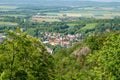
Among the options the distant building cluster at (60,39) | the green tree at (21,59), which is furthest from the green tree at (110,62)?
the distant building cluster at (60,39)

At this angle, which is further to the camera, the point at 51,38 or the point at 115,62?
Result: the point at 51,38

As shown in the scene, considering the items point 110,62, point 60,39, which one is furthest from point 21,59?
point 60,39

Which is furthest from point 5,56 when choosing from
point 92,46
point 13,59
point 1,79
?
point 92,46

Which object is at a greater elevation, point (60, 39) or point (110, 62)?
point (110, 62)

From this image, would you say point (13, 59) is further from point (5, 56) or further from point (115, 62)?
point (115, 62)

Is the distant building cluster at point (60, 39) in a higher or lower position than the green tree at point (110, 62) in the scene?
lower

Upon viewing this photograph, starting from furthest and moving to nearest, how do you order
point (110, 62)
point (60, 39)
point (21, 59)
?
point (60, 39) → point (110, 62) → point (21, 59)

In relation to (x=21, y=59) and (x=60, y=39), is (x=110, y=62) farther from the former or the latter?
(x=60, y=39)

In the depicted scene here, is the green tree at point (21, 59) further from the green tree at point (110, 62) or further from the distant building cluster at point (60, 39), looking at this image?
the distant building cluster at point (60, 39)

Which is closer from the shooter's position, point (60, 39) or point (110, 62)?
point (110, 62)

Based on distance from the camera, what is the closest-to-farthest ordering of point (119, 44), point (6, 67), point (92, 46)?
point (6, 67) < point (119, 44) < point (92, 46)

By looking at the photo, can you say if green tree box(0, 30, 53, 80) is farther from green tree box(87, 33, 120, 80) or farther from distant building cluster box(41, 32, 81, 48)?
distant building cluster box(41, 32, 81, 48)
